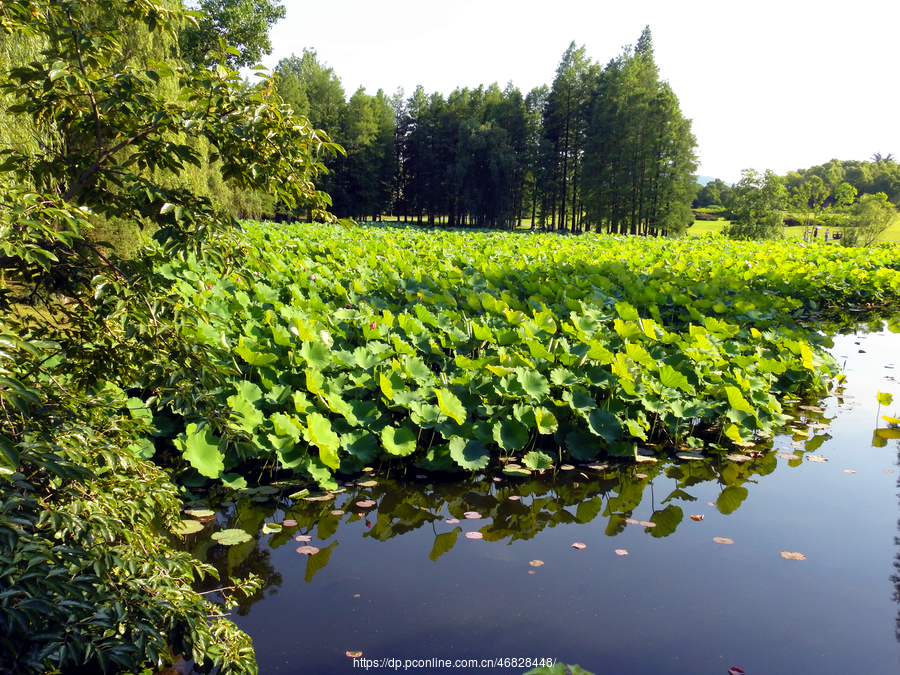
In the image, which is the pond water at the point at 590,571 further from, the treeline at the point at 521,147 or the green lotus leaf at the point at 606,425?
the treeline at the point at 521,147

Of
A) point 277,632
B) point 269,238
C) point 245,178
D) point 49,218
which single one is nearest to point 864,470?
point 277,632

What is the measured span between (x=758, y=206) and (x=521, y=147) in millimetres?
20099

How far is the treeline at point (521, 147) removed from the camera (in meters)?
37.9

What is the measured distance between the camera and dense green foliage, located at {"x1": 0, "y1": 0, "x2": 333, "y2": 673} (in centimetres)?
154

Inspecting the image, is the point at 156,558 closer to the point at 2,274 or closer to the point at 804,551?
the point at 2,274

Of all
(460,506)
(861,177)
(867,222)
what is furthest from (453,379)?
(861,177)

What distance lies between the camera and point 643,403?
4.34 meters

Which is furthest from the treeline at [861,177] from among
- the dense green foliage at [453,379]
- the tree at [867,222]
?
the dense green foliage at [453,379]

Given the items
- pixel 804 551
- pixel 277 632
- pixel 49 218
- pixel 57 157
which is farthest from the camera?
pixel 804 551

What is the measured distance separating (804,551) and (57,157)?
13.5 ft

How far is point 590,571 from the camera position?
2926 mm

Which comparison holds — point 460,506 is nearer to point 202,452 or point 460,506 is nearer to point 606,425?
point 606,425

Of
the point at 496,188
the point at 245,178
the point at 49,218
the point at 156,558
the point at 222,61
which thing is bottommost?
the point at 156,558

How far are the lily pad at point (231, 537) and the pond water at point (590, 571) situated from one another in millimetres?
74
